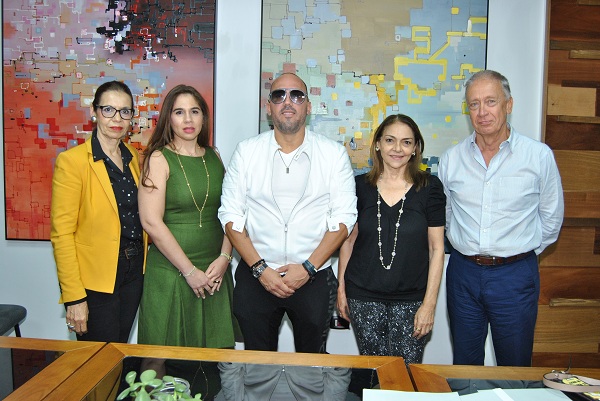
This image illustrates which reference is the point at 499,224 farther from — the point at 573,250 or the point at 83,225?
the point at 83,225

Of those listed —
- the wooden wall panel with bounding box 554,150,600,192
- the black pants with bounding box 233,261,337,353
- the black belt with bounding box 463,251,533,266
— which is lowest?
the black pants with bounding box 233,261,337,353

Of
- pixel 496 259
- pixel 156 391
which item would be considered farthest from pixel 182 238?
pixel 496 259

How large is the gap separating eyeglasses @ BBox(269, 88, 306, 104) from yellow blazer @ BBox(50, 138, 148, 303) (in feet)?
2.69

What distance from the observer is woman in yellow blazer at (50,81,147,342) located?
2338 millimetres

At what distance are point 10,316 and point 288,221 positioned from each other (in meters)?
1.74

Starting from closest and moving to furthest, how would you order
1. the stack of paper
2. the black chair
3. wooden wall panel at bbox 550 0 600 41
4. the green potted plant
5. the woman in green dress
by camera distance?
1. the green potted plant
2. the stack of paper
3. the woman in green dress
4. the black chair
5. wooden wall panel at bbox 550 0 600 41

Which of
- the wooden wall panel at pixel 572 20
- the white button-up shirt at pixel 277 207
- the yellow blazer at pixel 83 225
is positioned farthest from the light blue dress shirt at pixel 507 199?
the yellow blazer at pixel 83 225

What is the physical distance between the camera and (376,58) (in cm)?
332

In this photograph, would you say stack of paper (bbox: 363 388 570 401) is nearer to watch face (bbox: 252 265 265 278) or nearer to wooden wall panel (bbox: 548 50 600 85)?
watch face (bbox: 252 265 265 278)

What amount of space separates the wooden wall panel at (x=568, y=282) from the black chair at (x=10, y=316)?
3036 mm

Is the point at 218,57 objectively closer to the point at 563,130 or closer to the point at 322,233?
the point at 322,233

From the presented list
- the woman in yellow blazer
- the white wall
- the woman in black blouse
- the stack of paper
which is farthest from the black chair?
the stack of paper

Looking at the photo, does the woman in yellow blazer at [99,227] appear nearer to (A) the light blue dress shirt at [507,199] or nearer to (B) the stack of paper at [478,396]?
(B) the stack of paper at [478,396]

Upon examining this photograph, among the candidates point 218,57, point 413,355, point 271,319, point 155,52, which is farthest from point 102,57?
point 413,355
